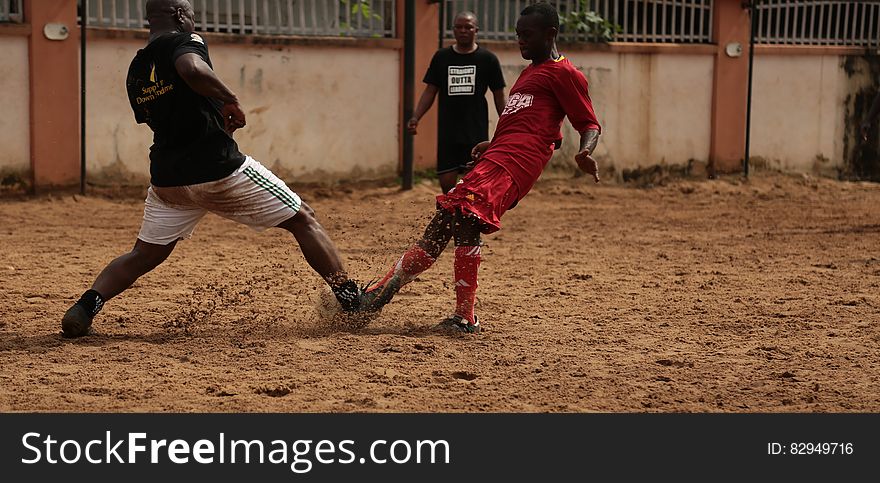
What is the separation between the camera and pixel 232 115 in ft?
17.0

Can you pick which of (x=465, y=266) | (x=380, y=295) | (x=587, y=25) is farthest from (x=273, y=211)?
(x=587, y=25)

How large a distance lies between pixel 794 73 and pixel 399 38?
519cm

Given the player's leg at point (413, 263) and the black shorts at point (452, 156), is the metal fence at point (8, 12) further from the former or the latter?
the player's leg at point (413, 263)

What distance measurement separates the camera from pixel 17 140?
10.8m

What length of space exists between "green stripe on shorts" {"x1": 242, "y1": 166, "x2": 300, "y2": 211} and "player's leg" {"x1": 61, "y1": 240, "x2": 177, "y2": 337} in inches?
19.5

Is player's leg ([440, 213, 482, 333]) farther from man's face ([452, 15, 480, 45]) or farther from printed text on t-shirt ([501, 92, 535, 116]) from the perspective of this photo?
man's face ([452, 15, 480, 45])

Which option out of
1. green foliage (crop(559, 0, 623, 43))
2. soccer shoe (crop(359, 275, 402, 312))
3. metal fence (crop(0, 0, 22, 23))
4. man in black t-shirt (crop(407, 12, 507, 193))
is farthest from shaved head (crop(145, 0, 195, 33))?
green foliage (crop(559, 0, 623, 43))

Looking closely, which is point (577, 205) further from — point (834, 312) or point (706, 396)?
point (706, 396)

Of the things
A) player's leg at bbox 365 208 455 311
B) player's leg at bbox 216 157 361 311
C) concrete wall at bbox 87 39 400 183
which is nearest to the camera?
player's leg at bbox 216 157 361 311

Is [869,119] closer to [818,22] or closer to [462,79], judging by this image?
[462,79]

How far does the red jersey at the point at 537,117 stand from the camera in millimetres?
5539

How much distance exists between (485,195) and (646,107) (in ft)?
27.8

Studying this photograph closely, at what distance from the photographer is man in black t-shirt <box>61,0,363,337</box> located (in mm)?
5168
